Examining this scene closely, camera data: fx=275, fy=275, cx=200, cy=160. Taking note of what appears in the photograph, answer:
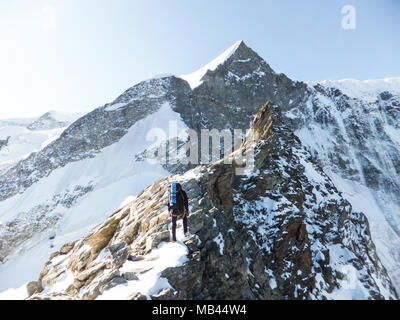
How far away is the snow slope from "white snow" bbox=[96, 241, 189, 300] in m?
26.4

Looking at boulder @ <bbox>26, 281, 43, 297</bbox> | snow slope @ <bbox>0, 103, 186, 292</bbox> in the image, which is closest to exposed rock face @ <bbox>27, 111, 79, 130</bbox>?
snow slope @ <bbox>0, 103, 186, 292</bbox>

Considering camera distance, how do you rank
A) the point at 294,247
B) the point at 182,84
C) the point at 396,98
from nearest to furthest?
1. the point at 294,247
2. the point at 182,84
3. the point at 396,98

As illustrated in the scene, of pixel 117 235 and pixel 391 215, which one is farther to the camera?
pixel 391 215

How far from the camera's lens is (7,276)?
99.1 feet

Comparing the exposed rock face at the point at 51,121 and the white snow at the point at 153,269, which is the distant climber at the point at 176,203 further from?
the exposed rock face at the point at 51,121

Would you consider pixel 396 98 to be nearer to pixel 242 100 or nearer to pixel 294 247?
pixel 242 100

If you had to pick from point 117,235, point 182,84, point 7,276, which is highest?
point 182,84

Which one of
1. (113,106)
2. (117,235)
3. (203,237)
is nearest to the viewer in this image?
(203,237)

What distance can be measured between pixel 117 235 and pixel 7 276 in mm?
24323

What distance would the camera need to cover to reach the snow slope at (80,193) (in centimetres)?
3259

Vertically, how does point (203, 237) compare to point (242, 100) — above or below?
below

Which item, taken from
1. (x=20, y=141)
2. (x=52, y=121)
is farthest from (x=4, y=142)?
(x=52, y=121)

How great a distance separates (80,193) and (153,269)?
3737 centimetres
